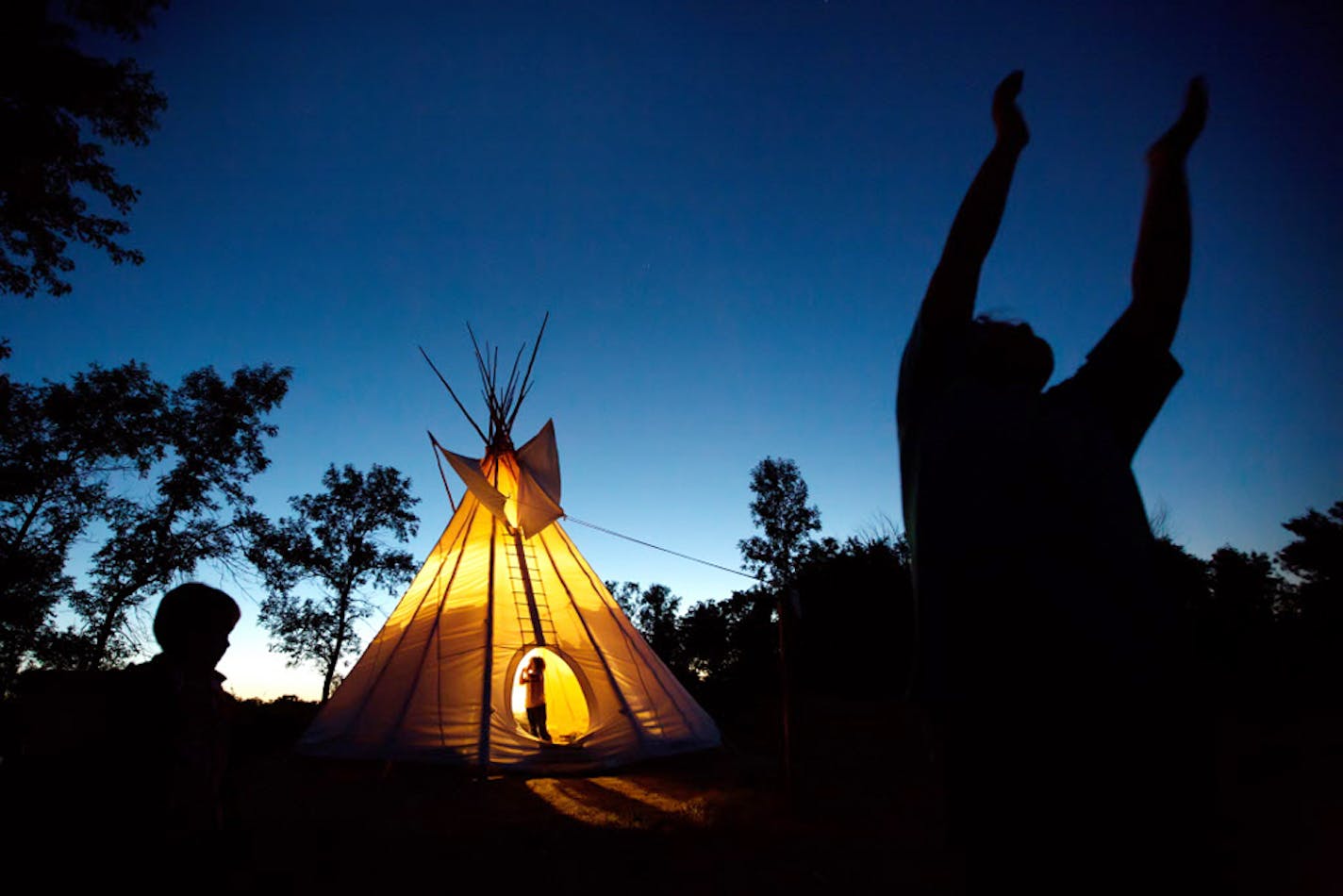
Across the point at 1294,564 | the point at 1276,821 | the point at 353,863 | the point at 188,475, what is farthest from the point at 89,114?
the point at 1294,564

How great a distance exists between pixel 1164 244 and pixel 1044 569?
65cm

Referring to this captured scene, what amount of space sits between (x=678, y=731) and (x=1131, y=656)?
7.31 m

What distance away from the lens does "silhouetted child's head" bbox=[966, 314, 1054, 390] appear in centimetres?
101

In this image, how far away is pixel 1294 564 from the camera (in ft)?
44.2

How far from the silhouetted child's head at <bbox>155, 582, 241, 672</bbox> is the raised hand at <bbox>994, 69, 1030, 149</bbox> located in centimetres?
245

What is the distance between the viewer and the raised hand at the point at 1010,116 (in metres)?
1.05

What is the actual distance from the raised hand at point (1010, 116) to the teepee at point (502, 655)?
689 centimetres

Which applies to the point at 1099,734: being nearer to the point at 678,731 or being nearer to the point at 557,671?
the point at 678,731

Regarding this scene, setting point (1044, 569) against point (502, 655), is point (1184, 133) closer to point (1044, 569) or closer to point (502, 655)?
point (1044, 569)

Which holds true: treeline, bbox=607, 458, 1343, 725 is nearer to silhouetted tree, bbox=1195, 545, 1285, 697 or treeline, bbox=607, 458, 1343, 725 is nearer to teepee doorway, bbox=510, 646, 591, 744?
silhouetted tree, bbox=1195, 545, 1285, 697

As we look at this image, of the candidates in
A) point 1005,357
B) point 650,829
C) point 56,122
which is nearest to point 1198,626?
point 650,829

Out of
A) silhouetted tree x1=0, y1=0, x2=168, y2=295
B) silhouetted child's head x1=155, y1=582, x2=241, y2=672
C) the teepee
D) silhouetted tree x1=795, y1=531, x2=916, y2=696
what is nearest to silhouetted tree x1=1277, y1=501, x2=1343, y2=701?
silhouetted tree x1=795, y1=531, x2=916, y2=696

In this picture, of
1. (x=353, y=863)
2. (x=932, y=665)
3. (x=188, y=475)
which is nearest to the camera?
(x=932, y=665)

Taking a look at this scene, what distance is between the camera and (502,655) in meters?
7.12
